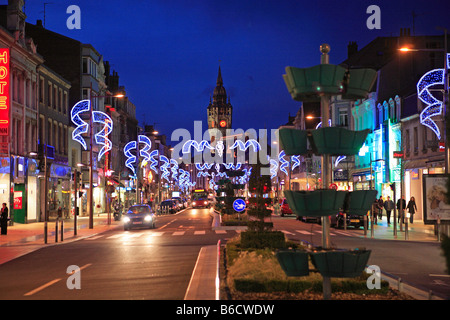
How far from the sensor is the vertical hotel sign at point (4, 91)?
34.8 m

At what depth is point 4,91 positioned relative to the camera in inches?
1384

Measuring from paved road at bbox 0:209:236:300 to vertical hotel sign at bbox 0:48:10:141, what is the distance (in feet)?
41.9

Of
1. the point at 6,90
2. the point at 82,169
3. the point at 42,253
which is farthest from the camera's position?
the point at 82,169

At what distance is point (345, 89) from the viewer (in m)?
10.2

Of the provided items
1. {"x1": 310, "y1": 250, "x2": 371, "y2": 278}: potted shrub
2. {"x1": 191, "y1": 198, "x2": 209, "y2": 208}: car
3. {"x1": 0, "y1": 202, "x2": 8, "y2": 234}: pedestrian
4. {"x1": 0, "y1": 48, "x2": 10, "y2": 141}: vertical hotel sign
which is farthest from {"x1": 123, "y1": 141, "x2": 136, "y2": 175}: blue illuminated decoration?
{"x1": 310, "y1": 250, "x2": 371, "y2": 278}: potted shrub

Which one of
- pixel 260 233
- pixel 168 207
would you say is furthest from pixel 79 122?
pixel 260 233

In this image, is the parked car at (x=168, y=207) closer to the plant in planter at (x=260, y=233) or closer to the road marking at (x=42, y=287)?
the plant in planter at (x=260, y=233)

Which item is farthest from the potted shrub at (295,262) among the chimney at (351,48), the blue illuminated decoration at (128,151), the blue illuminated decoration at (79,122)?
the chimney at (351,48)

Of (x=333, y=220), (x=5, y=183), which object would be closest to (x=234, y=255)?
(x=333, y=220)

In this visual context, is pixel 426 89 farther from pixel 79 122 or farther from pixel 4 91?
pixel 79 122

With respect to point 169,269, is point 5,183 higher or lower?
higher

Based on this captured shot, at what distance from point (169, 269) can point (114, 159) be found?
68.7 meters

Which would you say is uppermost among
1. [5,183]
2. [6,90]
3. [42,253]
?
[6,90]
